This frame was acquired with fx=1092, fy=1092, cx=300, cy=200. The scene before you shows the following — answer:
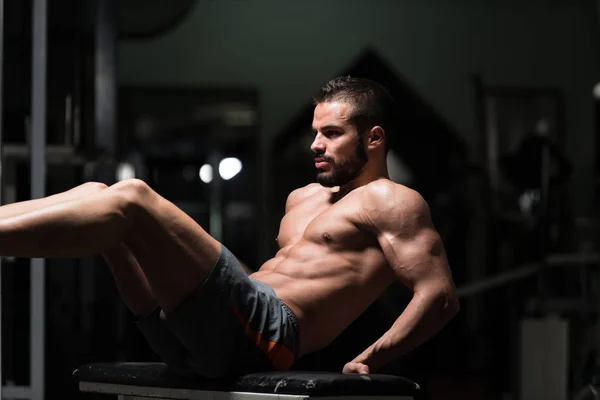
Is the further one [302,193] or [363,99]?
[302,193]

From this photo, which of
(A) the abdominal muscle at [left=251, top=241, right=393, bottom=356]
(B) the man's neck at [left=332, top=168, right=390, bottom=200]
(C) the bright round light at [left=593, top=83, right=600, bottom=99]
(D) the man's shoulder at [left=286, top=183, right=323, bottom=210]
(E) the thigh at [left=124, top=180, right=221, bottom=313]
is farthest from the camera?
(C) the bright round light at [left=593, top=83, right=600, bottom=99]

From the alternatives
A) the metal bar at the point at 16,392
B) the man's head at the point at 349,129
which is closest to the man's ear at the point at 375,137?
the man's head at the point at 349,129

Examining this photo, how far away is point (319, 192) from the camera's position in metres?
2.46

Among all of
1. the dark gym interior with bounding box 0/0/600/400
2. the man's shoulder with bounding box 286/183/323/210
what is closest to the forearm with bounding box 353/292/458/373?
the man's shoulder with bounding box 286/183/323/210

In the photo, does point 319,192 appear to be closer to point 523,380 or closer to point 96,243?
point 96,243

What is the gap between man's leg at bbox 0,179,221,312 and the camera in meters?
1.79

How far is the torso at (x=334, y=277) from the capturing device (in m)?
2.16

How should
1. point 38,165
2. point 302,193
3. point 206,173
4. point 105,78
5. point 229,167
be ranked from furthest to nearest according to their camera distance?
point 229,167, point 206,173, point 105,78, point 38,165, point 302,193

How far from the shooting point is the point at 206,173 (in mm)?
4312

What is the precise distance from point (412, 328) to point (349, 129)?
46 centimetres

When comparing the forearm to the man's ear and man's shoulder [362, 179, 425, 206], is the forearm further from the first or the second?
the man's ear

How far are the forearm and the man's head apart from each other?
352 mm

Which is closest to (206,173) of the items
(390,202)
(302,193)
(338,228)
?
(302,193)

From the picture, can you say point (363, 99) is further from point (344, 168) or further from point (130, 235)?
point (130, 235)
